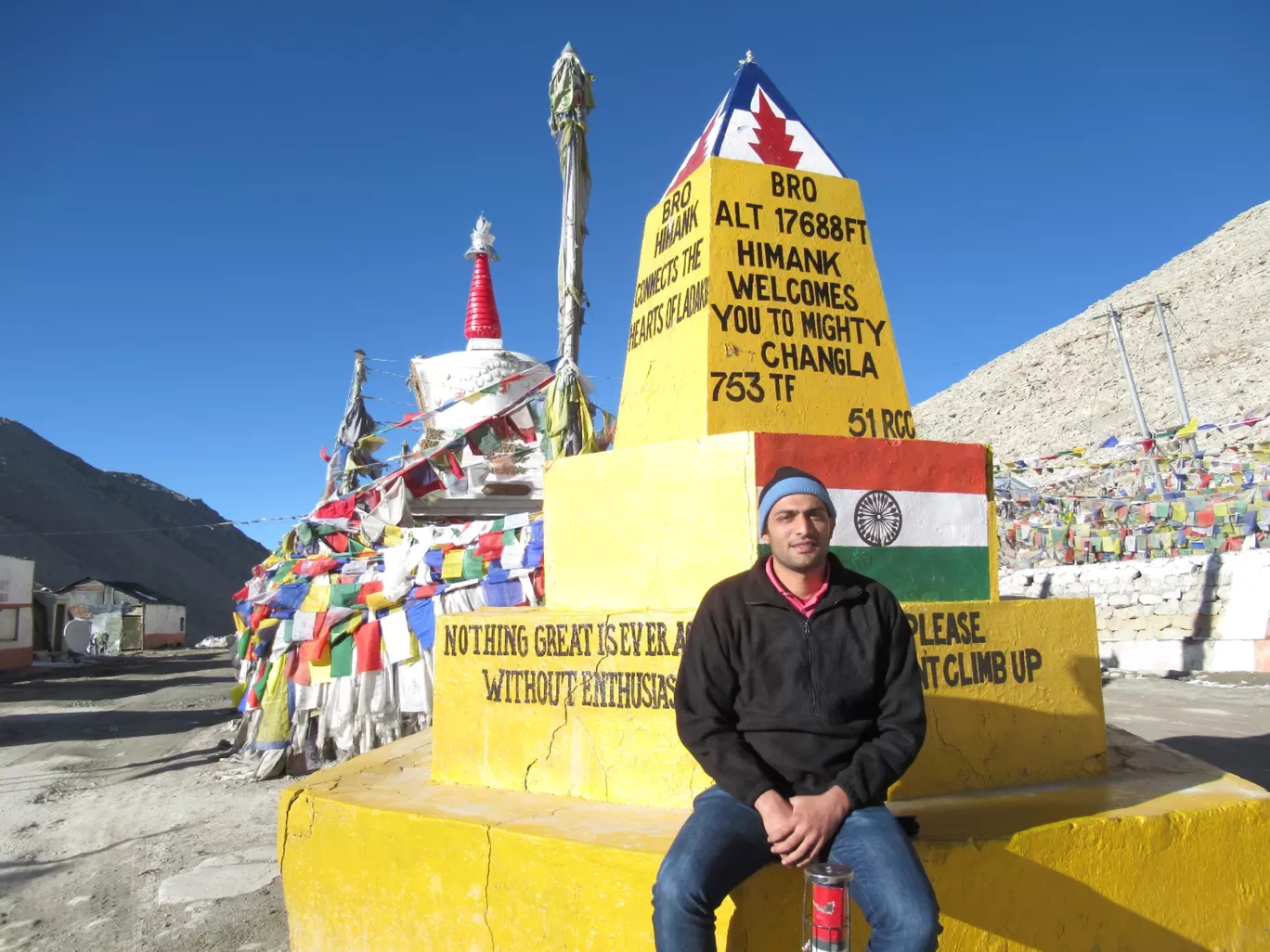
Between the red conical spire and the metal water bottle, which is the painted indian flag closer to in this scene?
the metal water bottle

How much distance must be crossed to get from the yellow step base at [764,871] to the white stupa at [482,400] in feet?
15.0

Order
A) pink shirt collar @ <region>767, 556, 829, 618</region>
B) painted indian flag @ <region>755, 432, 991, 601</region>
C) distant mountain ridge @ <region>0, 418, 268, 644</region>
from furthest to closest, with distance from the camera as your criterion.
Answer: distant mountain ridge @ <region>0, 418, 268, 644</region> → painted indian flag @ <region>755, 432, 991, 601</region> → pink shirt collar @ <region>767, 556, 829, 618</region>

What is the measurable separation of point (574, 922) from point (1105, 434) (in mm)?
40996

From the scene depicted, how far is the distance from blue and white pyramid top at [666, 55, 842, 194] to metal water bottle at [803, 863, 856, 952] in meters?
3.17

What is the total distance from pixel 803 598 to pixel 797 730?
0.37 metres

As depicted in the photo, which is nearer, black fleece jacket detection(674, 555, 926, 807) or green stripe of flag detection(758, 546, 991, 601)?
black fleece jacket detection(674, 555, 926, 807)

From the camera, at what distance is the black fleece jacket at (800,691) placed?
7.09ft

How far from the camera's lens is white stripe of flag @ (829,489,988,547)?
3246mm

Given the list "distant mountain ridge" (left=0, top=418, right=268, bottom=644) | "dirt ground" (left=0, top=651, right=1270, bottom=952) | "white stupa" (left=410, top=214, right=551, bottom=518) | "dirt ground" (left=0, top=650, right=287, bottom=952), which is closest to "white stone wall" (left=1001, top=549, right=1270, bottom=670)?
"dirt ground" (left=0, top=651, right=1270, bottom=952)

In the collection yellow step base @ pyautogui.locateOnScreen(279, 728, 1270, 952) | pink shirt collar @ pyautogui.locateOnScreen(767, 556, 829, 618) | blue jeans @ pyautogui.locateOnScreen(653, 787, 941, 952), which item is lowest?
yellow step base @ pyautogui.locateOnScreen(279, 728, 1270, 952)

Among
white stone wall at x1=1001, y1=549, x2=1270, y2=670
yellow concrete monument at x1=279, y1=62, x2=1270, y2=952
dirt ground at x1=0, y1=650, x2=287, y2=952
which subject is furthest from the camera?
white stone wall at x1=1001, y1=549, x2=1270, y2=670

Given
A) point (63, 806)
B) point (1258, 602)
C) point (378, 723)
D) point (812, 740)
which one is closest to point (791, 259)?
point (812, 740)

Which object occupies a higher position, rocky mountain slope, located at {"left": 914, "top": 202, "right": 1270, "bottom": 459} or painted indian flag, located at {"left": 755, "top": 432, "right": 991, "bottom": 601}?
rocky mountain slope, located at {"left": 914, "top": 202, "right": 1270, "bottom": 459}

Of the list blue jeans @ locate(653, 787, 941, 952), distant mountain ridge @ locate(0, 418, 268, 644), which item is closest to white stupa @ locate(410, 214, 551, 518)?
blue jeans @ locate(653, 787, 941, 952)
